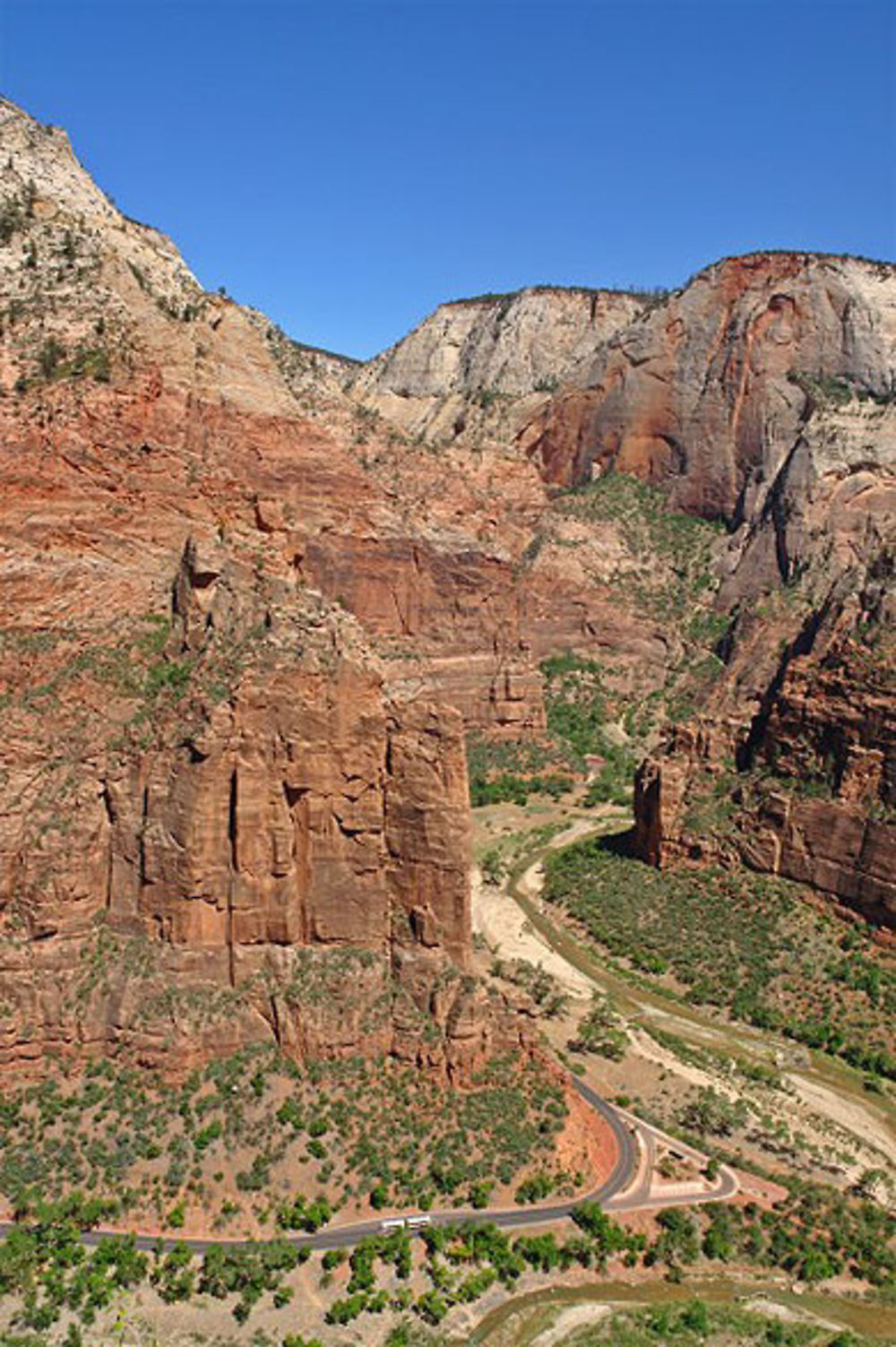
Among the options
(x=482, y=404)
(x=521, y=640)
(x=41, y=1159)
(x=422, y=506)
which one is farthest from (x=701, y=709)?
(x=482, y=404)

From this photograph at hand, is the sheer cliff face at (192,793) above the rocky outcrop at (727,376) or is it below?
below

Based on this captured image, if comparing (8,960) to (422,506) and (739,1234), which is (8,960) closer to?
(739,1234)

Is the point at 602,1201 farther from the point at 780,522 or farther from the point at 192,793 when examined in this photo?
the point at 780,522

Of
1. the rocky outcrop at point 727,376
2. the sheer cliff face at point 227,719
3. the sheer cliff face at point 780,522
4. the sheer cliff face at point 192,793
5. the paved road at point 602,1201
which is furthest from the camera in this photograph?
the rocky outcrop at point 727,376

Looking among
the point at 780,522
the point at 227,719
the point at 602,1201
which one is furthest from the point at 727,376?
the point at 602,1201

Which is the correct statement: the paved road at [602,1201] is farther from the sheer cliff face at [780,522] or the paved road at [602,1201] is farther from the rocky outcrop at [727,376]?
the rocky outcrop at [727,376]

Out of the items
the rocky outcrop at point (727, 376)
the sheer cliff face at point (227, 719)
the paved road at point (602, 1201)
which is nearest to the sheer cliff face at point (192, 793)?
the sheer cliff face at point (227, 719)
